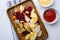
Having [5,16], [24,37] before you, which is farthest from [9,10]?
[24,37]

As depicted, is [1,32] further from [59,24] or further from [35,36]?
[59,24]

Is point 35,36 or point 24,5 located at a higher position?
point 24,5

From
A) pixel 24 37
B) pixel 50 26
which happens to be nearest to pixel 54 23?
pixel 50 26

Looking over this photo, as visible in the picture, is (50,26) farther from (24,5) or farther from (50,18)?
(24,5)

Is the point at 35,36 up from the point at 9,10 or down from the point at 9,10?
down
